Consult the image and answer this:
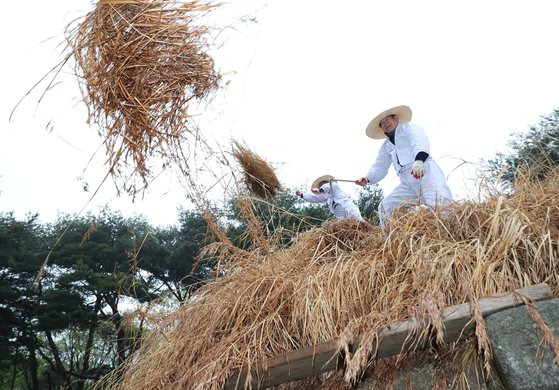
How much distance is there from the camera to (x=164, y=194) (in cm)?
397

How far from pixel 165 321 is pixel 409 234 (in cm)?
183

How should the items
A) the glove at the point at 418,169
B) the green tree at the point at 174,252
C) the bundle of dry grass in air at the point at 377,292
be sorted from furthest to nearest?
the green tree at the point at 174,252
the glove at the point at 418,169
the bundle of dry grass in air at the point at 377,292

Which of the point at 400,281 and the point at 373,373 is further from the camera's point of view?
the point at 400,281

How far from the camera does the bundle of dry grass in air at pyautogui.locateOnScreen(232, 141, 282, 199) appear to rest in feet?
16.4

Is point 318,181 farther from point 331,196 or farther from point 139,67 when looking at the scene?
point 139,67

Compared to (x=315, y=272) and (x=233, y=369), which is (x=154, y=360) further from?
(x=315, y=272)

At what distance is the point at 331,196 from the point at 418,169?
2184mm

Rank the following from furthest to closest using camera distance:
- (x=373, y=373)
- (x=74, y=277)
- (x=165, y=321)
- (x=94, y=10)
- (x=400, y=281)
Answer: (x=74, y=277)
(x=165, y=321)
(x=94, y=10)
(x=400, y=281)
(x=373, y=373)

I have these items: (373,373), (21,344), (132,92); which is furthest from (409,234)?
(21,344)

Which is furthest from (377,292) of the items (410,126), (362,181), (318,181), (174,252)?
(174,252)

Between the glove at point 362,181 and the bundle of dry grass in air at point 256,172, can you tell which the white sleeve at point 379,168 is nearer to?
the glove at point 362,181

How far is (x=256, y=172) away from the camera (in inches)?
204

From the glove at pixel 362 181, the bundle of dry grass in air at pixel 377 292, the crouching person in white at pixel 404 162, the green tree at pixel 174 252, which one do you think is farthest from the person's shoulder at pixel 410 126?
the green tree at pixel 174 252

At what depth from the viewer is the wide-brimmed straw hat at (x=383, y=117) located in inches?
198
